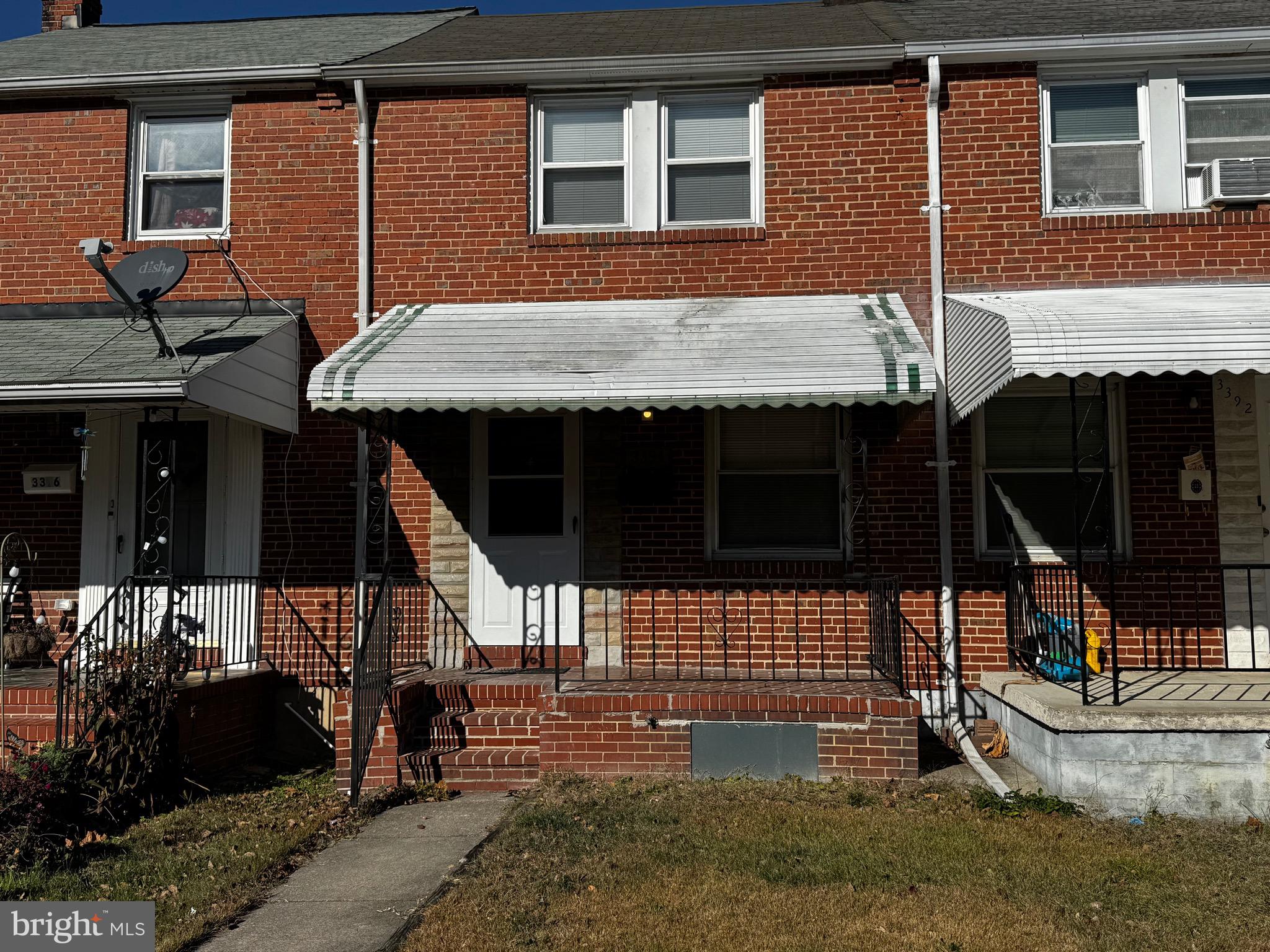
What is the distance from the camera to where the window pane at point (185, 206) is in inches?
383

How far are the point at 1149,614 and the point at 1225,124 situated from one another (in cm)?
414

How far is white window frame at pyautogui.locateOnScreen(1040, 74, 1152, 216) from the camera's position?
8.99 meters

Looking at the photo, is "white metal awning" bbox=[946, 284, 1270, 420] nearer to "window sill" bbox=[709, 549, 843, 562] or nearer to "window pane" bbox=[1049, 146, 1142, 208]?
"window pane" bbox=[1049, 146, 1142, 208]

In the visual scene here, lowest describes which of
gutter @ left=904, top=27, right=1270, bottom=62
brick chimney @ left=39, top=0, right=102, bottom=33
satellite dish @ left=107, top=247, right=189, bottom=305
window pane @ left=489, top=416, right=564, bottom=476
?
window pane @ left=489, top=416, right=564, bottom=476

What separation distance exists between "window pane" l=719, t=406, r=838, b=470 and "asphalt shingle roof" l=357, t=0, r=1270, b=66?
120 inches

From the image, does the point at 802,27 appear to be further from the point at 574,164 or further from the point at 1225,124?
the point at 1225,124

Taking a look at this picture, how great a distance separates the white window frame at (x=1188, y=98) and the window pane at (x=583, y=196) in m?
4.66

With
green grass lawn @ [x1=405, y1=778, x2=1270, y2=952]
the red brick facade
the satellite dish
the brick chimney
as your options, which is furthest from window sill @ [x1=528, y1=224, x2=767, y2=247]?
the brick chimney

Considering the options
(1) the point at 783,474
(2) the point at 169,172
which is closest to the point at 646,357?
(1) the point at 783,474

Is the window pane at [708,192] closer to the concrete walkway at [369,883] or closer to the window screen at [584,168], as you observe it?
the window screen at [584,168]

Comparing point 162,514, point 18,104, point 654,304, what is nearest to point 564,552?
point 654,304

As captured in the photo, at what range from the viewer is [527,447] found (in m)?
9.15

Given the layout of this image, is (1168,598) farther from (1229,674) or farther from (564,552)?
(564,552)

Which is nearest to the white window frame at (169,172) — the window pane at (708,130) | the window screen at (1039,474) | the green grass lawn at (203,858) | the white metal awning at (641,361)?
the white metal awning at (641,361)
